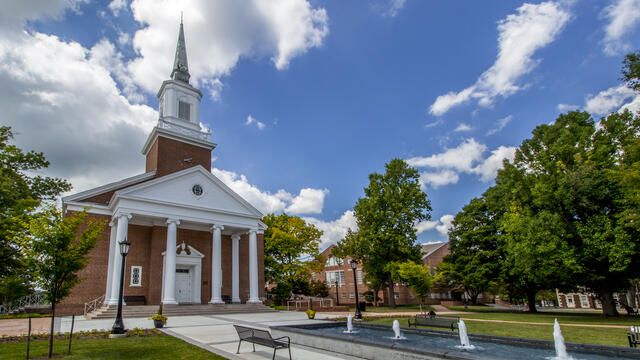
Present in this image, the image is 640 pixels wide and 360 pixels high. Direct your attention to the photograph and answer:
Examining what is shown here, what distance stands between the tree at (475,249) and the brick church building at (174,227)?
61.9 ft

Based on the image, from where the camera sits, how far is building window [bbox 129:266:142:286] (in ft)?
80.3

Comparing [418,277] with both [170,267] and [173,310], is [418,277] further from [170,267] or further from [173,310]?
[170,267]

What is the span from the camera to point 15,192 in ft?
70.0

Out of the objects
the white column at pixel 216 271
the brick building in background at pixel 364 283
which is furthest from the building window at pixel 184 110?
the brick building in background at pixel 364 283

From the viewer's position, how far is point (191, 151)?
3066cm

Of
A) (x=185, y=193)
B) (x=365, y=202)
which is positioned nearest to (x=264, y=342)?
(x=185, y=193)

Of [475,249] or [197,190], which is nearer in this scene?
[197,190]

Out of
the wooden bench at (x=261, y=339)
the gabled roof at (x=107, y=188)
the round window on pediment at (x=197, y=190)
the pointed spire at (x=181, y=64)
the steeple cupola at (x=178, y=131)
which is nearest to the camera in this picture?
the wooden bench at (x=261, y=339)

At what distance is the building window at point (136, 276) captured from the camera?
80.3ft

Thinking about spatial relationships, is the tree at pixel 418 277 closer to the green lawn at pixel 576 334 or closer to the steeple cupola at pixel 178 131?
the green lawn at pixel 576 334

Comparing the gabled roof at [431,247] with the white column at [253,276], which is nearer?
the white column at [253,276]

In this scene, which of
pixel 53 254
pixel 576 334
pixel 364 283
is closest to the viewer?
pixel 53 254

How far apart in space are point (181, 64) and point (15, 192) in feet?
58.6

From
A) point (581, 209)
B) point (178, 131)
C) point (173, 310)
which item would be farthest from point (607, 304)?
point (178, 131)
